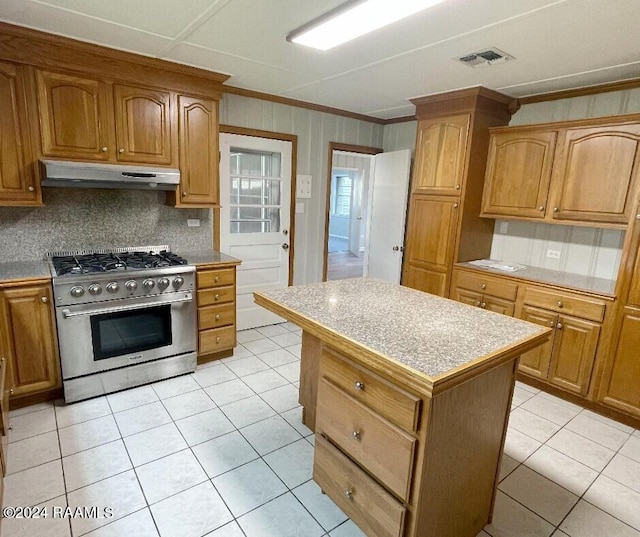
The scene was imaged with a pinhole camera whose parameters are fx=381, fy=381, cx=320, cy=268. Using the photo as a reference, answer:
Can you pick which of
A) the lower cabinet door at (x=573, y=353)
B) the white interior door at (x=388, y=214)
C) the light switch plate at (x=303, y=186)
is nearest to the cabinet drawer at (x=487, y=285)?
the lower cabinet door at (x=573, y=353)

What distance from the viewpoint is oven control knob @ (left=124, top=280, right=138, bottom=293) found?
2.66 m

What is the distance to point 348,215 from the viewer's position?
395 inches

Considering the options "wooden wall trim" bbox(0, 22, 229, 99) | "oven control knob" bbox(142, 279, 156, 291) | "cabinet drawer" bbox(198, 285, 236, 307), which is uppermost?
"wooden wall trim" bbox(0, 22, 229, 99)

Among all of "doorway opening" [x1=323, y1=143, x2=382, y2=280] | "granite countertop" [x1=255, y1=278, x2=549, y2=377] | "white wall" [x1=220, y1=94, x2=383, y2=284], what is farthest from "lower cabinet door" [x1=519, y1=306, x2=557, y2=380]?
"doorway opening" [x1=323, y1=143, x2=382, y2=280]

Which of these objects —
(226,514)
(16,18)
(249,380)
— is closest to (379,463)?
(226,514)

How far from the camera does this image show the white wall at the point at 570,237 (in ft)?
9.80

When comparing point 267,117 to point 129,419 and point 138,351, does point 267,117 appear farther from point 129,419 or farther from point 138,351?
point 129,419

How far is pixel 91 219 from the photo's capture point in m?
3.02

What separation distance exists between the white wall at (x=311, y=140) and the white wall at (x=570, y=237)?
172cm

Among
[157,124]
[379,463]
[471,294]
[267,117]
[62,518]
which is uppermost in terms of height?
[267,117]

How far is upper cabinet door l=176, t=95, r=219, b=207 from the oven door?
2.81ft

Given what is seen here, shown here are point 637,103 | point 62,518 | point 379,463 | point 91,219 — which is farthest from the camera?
point 91,219

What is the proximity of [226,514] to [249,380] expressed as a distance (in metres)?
1.30

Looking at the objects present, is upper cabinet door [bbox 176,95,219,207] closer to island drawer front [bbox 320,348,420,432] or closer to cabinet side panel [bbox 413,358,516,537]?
island drawer front [bbox 320,348,420,432]
